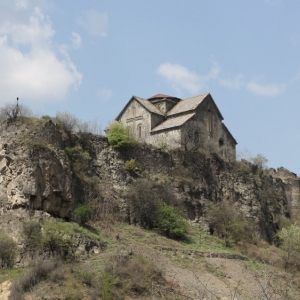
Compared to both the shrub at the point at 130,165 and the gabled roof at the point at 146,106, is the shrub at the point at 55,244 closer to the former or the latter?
the shrub at the point at 130,165

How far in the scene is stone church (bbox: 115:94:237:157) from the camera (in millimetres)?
A: 36938

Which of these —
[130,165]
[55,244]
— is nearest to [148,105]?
[130,165]

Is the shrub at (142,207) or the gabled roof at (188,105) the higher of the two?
the gabled roof at (188,105)

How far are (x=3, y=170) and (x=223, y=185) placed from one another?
14257mm

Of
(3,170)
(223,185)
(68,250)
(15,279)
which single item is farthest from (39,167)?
(223,185)

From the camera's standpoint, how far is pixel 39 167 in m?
26.7

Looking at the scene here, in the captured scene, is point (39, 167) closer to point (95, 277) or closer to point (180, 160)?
point (95, 277)

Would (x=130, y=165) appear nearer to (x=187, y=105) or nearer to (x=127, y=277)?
(x=187, y=105)

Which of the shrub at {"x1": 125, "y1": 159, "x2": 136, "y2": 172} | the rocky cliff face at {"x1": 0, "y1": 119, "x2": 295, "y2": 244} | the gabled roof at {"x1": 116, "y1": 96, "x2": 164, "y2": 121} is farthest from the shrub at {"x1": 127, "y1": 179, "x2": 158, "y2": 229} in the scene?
the gabled roof at {"x1": 116, "y1": 96, "x2": 164, "y2": 121}

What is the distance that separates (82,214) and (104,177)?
4.45 m

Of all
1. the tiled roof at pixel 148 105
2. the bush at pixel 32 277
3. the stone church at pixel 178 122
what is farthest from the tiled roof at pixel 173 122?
the bush at pixel 32 277

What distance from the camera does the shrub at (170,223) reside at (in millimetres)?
30328

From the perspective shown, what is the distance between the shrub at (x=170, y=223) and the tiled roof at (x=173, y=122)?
725 centimetres

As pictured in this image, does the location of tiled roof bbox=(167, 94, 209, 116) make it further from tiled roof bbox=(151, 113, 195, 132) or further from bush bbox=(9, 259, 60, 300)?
bush bbox=(9, 259, 60, 300)
